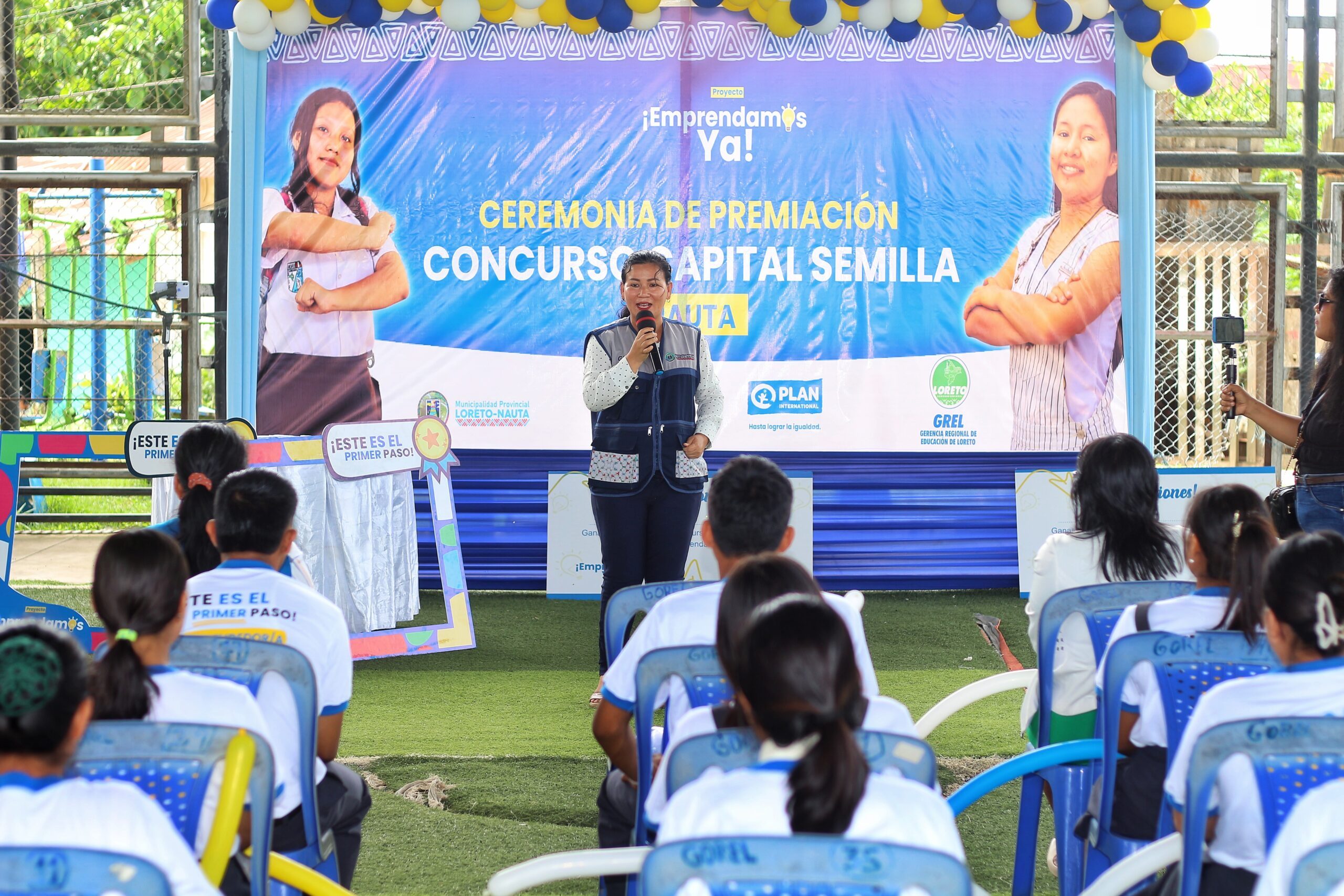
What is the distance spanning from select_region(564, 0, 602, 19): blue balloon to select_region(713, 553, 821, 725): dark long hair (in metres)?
4.84

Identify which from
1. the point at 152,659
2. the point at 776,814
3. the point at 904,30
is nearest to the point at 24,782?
the point at 152,659

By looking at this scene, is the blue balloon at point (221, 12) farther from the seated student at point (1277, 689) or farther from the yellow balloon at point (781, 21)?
the seated student at point (1277, 689)

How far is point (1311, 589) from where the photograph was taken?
5.64 ft

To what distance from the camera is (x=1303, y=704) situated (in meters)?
1.68

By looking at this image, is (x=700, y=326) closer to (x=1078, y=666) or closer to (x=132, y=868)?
(x=1078, y=666)

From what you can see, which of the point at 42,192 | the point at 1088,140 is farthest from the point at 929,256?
the point at 42,192

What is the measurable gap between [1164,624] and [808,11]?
456 centimetres

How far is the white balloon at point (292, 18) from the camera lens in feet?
20.3

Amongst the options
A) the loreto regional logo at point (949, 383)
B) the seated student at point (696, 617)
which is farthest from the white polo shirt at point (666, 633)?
the loreto regional logo at point (949, 383)

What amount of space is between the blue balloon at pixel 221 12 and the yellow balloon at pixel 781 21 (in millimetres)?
2593

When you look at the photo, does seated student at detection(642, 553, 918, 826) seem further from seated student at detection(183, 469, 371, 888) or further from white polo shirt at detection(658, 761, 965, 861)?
seated student at detection(183, 469, 371, 888)

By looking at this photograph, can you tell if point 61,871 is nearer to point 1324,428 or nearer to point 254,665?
point 254,665

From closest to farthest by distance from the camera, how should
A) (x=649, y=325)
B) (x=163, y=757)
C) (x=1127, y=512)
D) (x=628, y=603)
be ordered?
(x=163, y=757) < (x=628, y=603) < (x=1127, y=512) < (x=649, y=325)

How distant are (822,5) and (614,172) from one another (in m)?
1.30
